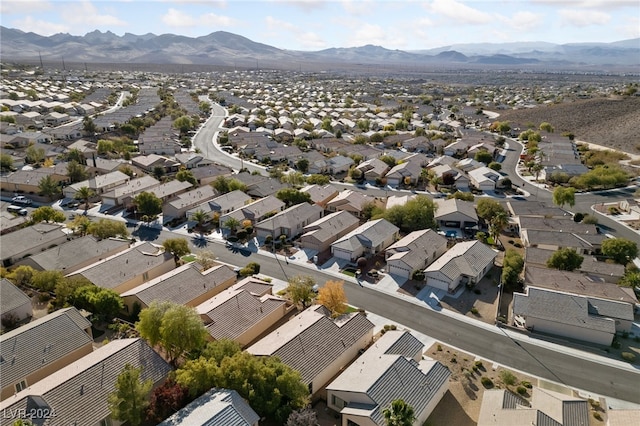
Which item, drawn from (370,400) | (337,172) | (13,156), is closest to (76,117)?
(13,156)

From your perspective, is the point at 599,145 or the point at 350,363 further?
the point at 599,145

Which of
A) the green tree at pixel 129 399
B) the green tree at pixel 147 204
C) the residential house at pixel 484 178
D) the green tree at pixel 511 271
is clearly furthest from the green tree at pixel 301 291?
the residential house at pixel 484 178

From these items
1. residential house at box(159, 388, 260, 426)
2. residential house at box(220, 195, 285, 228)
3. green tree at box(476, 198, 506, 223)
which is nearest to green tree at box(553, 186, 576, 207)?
green tree at box(476, 198, 506, 223)

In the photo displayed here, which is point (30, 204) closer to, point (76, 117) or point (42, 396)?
point (42, 396)

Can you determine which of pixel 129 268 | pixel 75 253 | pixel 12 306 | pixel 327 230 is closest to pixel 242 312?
pixel 129 268

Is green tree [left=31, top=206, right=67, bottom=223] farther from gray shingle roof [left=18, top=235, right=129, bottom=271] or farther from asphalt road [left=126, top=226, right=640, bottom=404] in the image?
asphalt road [left=126, top=226, right=640, bottom=404]

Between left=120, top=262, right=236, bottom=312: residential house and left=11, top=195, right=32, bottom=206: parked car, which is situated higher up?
left=120, top=262, right=236, bottom=312: residential house

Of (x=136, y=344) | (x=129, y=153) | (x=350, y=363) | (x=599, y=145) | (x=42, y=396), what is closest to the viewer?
(x=42, y=396)
